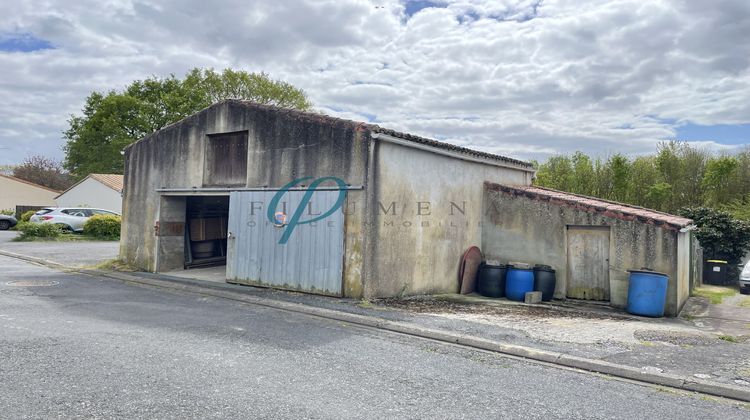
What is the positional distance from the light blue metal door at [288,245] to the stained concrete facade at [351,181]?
31 cm

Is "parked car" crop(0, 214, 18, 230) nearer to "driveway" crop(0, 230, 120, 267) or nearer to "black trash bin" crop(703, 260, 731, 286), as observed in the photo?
"driveway" crop(0, 230, 120, 267)

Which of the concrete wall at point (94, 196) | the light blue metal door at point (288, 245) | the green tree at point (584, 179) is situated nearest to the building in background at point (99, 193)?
the concrete wall at point (94, 196)

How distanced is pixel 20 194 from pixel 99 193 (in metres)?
14.3

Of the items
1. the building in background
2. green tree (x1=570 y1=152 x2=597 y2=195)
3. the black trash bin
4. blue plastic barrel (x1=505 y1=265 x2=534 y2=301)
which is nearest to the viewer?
blue plastic barrel (x1=505 y1=265 x2=534 y2=301)

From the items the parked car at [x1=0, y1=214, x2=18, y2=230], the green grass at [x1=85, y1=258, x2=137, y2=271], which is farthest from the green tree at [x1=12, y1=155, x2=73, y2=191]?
the green grass at [x1=85, y1=258, x2=137, y2=271]

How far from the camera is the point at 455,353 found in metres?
6.28

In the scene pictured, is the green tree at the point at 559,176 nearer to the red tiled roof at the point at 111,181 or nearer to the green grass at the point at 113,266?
the green grass at the point at 113,266

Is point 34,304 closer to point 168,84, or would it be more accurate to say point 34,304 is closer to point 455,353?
→ point 455,353

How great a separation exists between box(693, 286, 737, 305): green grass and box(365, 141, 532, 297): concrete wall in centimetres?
631

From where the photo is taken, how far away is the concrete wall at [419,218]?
9766mm

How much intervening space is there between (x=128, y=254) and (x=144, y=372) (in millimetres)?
10443

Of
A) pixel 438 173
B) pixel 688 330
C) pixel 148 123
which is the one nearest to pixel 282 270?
pixel 438 173

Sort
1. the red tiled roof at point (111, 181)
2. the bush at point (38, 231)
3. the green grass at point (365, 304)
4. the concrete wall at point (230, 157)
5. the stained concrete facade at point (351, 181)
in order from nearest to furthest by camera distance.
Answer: the green grass at point (365, 304)
the stained concrete facade at point (351, 181)
the concrete wall at point (230, 157)
the bush at point (38, 231)
the red tiled roof at point (111, 181)

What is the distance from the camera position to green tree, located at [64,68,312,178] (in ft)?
139
